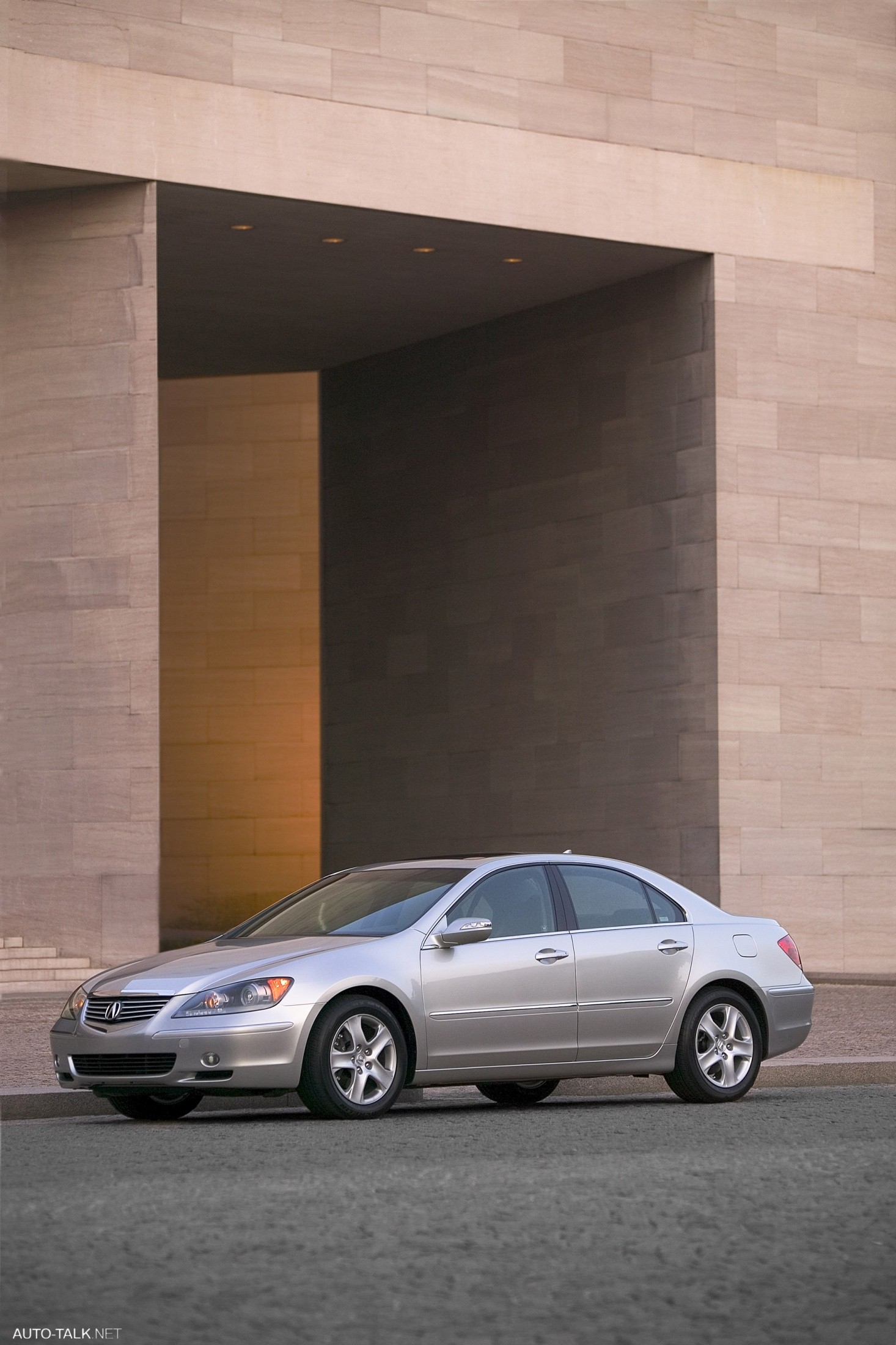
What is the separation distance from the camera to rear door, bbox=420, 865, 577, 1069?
11.2m

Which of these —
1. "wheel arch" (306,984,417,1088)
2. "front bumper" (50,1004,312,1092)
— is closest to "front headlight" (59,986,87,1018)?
"front bumper" (50,1004,312,1092)

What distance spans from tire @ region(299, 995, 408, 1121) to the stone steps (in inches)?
379

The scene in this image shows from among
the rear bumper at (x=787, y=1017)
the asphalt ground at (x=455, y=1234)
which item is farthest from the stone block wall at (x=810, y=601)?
the asphalt ground at (x=455, y=1234)

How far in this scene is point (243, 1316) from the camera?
5.67 metres

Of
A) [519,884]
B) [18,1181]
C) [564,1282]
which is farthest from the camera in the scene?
[519,884]

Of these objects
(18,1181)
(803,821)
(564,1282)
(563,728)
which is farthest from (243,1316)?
(563,728)

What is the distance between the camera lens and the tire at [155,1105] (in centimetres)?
1120

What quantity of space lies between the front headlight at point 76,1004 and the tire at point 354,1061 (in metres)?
1.31

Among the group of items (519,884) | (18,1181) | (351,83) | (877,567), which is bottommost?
(18,1181)

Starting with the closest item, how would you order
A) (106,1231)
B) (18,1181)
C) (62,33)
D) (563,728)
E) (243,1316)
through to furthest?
(243,1316), (106,1231), (18,1181), (62,33), (563,728)

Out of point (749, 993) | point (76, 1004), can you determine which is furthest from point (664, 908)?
point (76, 1004)

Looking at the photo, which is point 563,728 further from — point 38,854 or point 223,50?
point 223,50

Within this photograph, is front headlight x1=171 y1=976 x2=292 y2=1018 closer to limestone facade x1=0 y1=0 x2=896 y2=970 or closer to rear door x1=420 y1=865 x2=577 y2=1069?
rear door x1=420 y1=865 x2=577 y2=1069

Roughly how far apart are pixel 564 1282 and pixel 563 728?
20.2 m
